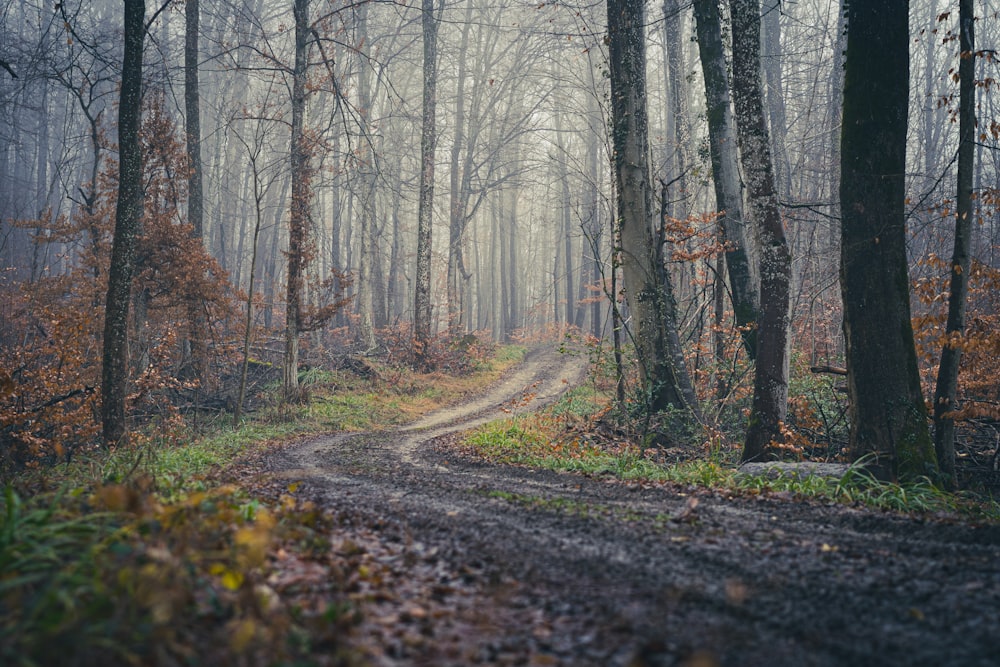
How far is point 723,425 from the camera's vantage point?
11344mm

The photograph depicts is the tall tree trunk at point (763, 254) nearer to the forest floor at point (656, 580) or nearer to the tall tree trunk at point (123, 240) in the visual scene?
the forest floor at point (656, 580)

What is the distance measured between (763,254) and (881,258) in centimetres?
200

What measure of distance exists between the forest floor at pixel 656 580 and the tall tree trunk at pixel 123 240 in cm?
478

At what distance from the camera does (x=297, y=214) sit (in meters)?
15.6

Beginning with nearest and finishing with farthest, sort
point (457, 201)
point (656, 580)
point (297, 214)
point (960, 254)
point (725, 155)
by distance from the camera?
point (656, 580) < point (960, 254) < point (725, 155) < point (297, 214) < point (457, 201)

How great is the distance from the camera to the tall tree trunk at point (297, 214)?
15.4m

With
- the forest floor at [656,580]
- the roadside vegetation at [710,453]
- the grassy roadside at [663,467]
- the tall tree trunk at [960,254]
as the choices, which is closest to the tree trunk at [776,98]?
the roadside vegetation at [710,453]

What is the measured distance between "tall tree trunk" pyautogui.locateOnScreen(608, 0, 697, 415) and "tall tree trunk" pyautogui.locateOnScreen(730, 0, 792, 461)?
7.26 ft

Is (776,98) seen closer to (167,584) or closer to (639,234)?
(639,234)

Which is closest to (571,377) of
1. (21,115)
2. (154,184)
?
(154,184)

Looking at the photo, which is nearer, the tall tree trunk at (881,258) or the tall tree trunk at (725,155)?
the tall tree trunk at (881,258)

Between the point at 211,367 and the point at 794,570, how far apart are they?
1661cm

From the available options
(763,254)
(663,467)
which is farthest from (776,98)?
(663,467)

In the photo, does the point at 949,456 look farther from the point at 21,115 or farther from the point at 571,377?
the point at 21,115
